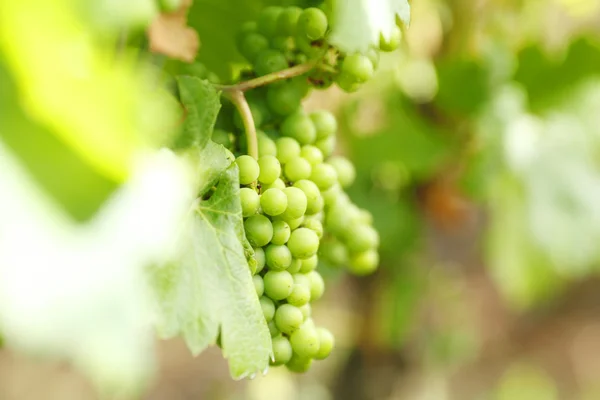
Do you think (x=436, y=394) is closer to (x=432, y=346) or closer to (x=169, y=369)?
(x=432, y=346)

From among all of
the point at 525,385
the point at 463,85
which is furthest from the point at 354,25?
the point at 525,385

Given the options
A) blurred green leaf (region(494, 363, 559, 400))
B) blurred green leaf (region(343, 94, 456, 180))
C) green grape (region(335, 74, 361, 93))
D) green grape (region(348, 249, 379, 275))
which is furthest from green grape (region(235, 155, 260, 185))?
blurred green leaf (region(494, 363, 559, 400))

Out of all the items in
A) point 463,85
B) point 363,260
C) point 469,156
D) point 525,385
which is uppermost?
point 363,260

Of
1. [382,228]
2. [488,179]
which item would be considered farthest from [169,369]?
[488,179]

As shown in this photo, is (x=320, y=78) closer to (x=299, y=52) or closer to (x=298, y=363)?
(x=299, y=52)

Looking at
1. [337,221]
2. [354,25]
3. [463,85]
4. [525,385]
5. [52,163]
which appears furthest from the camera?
[525,385]

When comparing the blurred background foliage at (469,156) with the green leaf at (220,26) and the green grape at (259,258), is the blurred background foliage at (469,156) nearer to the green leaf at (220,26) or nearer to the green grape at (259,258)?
the green leaf at (220,26)
